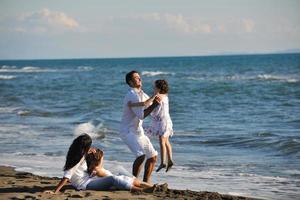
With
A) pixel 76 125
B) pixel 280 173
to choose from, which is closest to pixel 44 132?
pixel 76 125

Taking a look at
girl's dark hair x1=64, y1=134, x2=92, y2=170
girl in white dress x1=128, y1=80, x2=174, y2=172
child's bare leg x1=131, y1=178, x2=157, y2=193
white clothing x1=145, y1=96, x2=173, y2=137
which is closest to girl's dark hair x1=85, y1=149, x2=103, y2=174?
girl's dark hair x1=64, y1=134, x2=92, y2=170

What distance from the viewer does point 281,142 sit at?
13.5 meters

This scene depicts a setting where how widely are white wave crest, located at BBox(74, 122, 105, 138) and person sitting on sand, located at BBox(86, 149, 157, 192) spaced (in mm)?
7276

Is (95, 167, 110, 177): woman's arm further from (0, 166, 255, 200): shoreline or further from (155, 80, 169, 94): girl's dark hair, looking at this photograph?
(155, 80, 169, 94): girl's dark hair

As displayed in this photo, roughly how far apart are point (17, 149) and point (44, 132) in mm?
3054

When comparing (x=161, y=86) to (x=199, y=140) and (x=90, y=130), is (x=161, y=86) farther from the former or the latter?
(x=90, y=130)

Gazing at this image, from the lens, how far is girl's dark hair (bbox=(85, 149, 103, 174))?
7859mm

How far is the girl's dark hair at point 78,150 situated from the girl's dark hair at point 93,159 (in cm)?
15

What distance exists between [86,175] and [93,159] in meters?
0.25

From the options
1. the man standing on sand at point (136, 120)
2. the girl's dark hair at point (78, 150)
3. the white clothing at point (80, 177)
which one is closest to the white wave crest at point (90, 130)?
the man standing on sand at point (136, 120)

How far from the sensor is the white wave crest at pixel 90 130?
15.6m

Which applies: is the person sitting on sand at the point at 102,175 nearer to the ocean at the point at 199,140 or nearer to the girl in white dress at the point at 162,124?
the girl in white dress at the point at 162,124

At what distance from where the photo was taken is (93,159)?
7863 millimetres

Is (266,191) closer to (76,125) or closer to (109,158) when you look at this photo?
(109,158)
